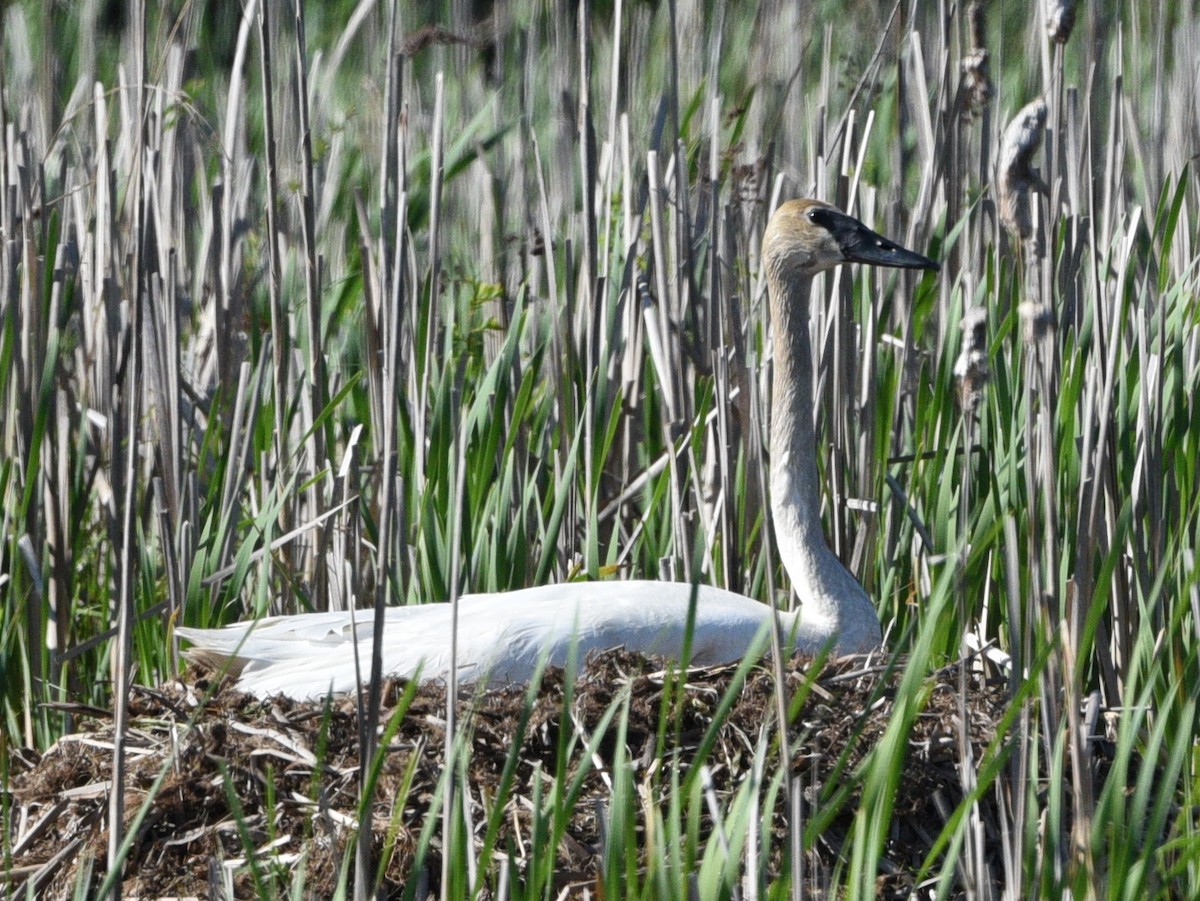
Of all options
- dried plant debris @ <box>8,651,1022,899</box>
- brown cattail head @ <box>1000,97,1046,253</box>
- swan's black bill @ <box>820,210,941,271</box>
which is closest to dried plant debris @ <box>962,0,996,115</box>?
brown cattail head @ <box>1000,97,1046,253</box>

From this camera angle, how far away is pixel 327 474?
11.8ft

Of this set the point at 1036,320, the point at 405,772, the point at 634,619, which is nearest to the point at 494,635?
the point at 634,619

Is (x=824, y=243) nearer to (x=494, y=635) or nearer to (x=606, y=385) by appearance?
(x=606, y=385)

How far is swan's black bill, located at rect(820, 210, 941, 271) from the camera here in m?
3.51

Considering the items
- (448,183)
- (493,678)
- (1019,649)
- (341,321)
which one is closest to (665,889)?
(1019,649)

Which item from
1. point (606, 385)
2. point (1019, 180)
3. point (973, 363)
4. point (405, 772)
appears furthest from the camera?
point (606, 385)

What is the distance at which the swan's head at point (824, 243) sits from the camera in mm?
3502

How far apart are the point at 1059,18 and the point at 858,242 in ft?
5.79

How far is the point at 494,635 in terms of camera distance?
9.99ft

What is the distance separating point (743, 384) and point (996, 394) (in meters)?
0.54

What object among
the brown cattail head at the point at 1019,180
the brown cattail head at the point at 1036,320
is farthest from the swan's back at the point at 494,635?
the brown cattail head at the point at 1019,180

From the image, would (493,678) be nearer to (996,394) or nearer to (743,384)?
(743,384)

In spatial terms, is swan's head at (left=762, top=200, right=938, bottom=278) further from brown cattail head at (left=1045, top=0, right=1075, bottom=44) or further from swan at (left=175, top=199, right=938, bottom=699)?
brown cattail head at (left=1045, top=0, right=1075, bottom=44)

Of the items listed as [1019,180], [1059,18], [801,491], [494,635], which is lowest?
[494,635]
